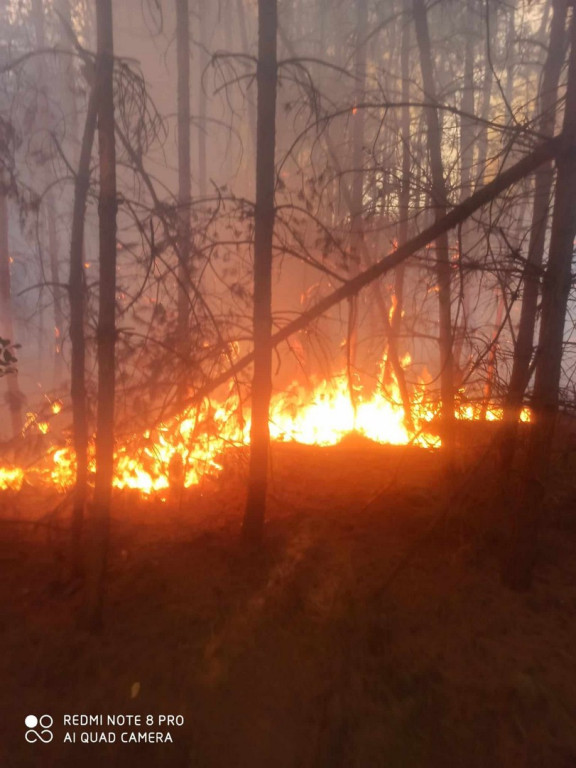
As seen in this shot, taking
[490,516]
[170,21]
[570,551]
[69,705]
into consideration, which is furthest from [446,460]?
[170,21]

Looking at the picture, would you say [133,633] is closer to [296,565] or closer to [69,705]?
[69,705]

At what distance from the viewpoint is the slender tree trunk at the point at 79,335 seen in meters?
5.61

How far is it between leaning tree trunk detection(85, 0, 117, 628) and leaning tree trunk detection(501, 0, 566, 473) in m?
3.93

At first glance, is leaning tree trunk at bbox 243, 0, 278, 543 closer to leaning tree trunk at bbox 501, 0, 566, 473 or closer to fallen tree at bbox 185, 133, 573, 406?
fallen tree at bbox 185, 133, 573, 406

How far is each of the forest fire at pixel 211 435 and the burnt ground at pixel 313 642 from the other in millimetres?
838

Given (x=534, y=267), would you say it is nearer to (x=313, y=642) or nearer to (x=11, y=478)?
(x=313, y=642)

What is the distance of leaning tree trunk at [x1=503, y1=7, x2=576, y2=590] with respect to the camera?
16.3 ft

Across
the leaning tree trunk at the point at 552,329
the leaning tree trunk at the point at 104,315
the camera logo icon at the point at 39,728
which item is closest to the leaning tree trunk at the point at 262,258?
the leaning tree trunk at the point at 104,315

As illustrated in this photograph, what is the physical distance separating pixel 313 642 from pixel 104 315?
145 inches

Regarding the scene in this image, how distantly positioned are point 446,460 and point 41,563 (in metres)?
5.09

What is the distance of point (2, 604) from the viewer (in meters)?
5.63

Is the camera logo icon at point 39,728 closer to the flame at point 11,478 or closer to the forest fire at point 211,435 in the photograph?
the forest fire at point 211,435

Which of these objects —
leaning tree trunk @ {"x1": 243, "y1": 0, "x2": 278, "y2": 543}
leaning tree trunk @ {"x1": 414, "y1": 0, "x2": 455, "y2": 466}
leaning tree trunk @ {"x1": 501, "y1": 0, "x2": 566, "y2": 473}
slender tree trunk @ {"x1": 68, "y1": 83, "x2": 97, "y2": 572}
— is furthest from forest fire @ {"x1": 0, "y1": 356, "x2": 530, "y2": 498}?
slender tree trunk @ {"x1": 68, "y1": 83, "x2": 97, "y2": 572}

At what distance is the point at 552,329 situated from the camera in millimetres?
5113
